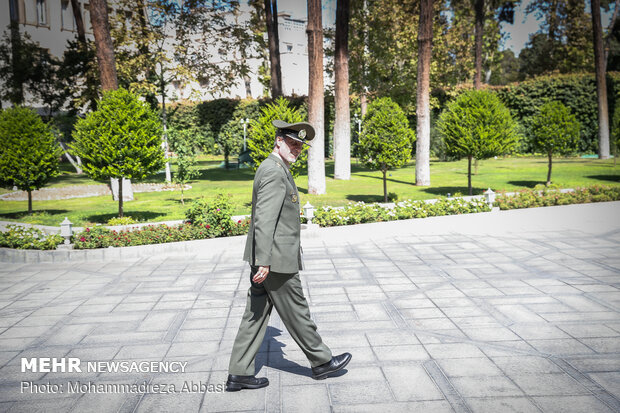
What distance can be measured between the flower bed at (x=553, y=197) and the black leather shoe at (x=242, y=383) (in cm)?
1073

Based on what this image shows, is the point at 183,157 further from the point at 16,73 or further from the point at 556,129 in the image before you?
the point at 16,73

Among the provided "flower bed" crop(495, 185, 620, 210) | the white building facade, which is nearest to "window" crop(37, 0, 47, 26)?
the white building facade

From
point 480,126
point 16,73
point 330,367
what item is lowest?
point 330,367

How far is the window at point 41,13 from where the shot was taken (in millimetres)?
35312

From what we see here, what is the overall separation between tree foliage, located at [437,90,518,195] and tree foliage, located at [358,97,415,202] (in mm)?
2042

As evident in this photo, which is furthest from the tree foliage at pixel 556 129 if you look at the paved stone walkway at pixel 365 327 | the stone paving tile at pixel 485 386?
the stone paving tile at pixel 485 386

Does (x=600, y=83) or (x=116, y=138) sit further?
(x=600, y=83)

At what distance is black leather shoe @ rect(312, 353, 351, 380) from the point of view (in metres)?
4.08

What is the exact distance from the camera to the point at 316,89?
17.0m

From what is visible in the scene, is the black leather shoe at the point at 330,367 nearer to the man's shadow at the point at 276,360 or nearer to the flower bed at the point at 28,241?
the man's shadow at the point at 276,360

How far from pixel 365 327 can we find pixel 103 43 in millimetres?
14398

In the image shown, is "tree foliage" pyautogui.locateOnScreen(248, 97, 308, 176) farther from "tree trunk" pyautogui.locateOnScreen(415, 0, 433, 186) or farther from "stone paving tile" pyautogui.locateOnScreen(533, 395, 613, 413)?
"stone paving tile" pyautogui.locateOnScreen(533, 395, 613, 413)

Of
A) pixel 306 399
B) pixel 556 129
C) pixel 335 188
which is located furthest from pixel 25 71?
pixel 306 399

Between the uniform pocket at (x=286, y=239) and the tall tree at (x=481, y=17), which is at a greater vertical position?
the tall tree at (x=481, y=17)
